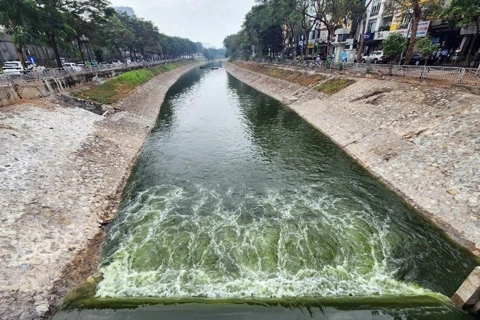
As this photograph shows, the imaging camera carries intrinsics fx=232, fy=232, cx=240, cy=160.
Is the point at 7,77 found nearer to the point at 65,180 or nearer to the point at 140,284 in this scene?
the point at 65,180

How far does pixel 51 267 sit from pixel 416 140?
21.9 meters

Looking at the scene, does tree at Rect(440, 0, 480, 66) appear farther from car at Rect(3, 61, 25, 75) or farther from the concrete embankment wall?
car at Rect(3, 61, 25, 75)

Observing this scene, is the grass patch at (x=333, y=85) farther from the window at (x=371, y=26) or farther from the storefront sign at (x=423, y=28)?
the window at (x=371, y=26)

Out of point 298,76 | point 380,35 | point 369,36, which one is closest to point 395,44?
point 298,76

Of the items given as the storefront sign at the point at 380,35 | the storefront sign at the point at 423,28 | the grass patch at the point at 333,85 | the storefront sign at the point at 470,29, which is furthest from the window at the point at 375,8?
the grass patch at the point at 333,85

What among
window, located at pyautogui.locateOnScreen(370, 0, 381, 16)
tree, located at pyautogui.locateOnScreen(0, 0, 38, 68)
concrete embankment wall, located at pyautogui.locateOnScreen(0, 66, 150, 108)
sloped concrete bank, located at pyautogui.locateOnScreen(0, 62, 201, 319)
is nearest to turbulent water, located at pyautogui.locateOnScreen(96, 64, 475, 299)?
sloped concrete bank, located at pyautogui.locateOnScreen(0, 62, 201, 319)

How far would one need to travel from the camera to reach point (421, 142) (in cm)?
1620

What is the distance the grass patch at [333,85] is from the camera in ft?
103

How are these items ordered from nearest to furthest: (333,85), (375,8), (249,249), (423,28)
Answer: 1. (249,249)
2. (333,85)
3. (423,28)
4. (375,8)

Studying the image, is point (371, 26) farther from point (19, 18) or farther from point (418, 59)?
point (19, 18)

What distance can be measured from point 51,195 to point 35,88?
17193 millimetres

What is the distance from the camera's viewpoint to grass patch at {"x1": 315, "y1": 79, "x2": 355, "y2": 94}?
31438 mm

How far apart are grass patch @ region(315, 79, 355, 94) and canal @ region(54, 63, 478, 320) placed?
670 inches

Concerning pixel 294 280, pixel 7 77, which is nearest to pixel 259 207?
pixel 294 280
